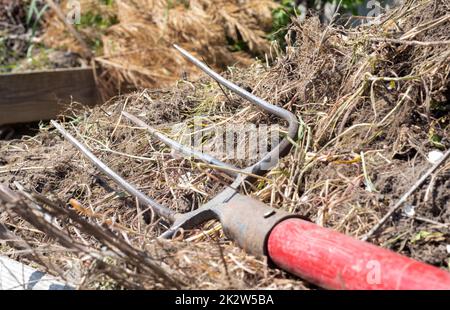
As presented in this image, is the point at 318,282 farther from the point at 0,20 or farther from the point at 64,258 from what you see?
the point at 0,20

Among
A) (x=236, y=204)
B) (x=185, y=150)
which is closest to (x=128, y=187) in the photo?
(x=185, y=150)

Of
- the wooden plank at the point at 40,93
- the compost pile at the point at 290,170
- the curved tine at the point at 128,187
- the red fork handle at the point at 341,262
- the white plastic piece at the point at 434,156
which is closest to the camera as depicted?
the red fork handle at the point at 341,262

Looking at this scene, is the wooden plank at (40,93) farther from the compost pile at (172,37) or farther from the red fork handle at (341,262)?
the red fork handle at (341,262)

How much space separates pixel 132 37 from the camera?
4781 millimetres

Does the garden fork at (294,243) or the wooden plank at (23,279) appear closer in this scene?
the garden fork at (294,243)

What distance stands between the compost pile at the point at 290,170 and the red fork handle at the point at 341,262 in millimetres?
73

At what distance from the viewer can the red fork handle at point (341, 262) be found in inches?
51.9

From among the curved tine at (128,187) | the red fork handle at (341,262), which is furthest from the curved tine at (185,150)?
the red fork handle at (341,262)

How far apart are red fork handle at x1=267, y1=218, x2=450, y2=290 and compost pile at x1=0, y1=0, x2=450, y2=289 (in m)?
0.07

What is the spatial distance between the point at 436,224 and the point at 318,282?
13.5 inches

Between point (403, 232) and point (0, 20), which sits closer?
point (403, 232)

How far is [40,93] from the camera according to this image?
4.45 metres

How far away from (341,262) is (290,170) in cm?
57
